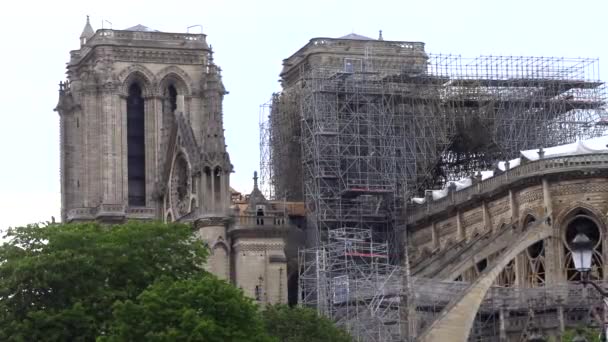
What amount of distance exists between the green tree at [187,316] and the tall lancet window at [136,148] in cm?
4360

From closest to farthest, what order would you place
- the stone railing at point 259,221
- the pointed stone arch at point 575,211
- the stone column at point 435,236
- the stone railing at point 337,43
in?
the pointed stone arch at point 575,211
the stone railing at point 259,221
the stone column at point 435,236
the stone railing at point 337,43

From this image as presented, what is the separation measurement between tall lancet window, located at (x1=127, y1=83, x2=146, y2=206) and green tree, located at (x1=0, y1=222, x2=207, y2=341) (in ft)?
111

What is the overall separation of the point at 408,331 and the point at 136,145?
3405 cm

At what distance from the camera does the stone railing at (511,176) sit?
295 feet

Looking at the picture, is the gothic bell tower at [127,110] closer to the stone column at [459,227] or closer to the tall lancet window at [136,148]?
the tall lancet window at [136,148]

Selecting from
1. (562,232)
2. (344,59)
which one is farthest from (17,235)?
Answer: (344,59)

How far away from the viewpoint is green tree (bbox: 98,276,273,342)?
230 feet

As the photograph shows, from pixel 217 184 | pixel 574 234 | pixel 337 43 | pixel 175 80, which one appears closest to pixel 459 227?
pixel 574 234

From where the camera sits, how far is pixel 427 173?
10556 cm

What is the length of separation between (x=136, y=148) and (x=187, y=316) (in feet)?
156

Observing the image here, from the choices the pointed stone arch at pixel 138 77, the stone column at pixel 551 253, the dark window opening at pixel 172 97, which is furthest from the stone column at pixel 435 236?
the pointed stone arch at pixel 138 77

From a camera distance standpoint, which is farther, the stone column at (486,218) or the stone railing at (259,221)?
the stone railing at (259,221)

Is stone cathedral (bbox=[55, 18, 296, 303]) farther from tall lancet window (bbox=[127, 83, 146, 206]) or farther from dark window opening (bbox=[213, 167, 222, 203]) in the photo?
dark window opening (bbox=[213, 167, 222, 203])

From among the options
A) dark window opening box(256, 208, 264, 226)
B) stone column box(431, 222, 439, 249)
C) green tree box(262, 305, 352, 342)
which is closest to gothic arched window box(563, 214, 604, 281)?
stone column box(431, 222, 439, 249)
